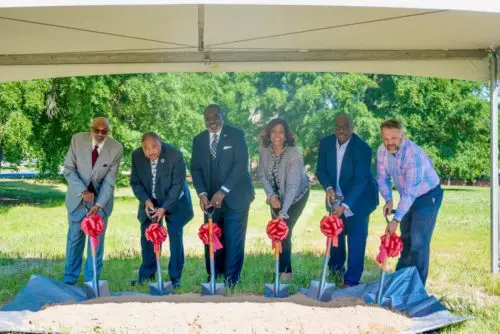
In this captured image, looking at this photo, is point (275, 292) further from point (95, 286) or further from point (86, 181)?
point (86, 181)

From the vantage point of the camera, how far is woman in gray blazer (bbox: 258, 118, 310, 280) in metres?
5.99

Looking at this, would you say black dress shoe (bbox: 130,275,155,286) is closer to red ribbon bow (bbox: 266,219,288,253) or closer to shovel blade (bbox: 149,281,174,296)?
shovel blade (bbox: 149,281,174,296)

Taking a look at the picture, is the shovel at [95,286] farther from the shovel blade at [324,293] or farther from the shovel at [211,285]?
the shovel blade at [324,293]

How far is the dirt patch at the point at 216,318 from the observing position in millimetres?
4336

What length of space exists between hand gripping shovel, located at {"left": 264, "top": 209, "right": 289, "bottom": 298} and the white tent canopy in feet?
5.18

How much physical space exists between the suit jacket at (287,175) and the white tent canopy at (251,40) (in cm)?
103

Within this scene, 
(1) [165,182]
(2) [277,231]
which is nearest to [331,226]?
(2) [277,231]

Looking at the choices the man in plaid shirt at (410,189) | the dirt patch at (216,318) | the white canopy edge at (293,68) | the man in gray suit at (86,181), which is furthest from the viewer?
the white canopy edge at (293,68)

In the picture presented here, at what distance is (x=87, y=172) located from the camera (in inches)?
243

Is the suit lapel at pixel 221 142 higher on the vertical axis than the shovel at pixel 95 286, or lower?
higher

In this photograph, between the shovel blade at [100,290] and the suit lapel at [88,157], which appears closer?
the shovel blade at [100,290]

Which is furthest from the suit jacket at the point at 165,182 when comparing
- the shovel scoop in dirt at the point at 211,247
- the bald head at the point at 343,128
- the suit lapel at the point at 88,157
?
the bald head at the point at 343,128

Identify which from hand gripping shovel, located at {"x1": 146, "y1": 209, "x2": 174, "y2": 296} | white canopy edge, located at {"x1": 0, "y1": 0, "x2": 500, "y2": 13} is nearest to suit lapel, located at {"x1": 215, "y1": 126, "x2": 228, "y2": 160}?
hand gripping shovel, located at {"x1": 146, "y1": 209, "x2": 174, "y2": 296}

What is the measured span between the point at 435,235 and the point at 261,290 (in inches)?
366
